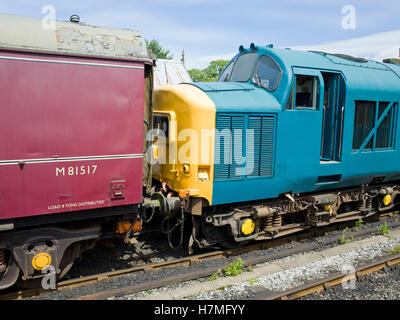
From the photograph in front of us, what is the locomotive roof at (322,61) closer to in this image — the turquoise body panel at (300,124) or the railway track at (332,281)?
the turquoise body panel at (300,124)

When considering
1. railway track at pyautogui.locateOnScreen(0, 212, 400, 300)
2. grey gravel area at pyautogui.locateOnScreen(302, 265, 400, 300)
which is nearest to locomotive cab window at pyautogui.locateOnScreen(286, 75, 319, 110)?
railway track at pyautogui.locateOnScreen(0, 212, 400, 300)

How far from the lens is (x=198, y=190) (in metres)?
5.74

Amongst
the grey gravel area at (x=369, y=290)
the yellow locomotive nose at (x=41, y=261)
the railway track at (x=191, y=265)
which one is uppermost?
the yellow locomotive nose at (x=41, y=261)

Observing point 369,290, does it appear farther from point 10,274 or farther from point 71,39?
point 71,39

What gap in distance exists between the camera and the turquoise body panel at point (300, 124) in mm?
5980

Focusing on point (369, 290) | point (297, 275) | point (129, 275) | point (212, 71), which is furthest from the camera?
point (212, 71)


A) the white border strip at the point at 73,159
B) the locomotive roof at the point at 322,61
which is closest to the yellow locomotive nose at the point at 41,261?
the white border strip at the point at 73,159

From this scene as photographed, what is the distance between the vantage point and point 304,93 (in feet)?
22.0

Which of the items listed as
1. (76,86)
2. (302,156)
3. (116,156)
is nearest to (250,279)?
(302,156)

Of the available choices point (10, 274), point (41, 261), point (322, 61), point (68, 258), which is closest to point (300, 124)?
point (322, 61)

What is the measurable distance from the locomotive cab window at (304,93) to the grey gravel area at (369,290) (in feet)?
10.2

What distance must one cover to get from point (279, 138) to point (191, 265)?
274 cm
